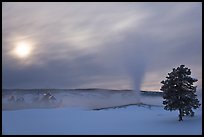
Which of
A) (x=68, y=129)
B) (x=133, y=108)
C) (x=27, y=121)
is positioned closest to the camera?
(x=68, y=129)

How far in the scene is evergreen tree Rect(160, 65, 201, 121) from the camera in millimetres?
42406

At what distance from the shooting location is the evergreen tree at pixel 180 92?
42.4 meters

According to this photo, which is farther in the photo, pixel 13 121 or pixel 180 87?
pixel 13 121

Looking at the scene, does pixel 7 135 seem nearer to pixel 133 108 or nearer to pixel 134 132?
pixel 134 132

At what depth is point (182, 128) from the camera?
37750mm

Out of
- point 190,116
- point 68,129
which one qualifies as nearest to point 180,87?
point 190,116

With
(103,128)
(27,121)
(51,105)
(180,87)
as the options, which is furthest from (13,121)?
(51,105)

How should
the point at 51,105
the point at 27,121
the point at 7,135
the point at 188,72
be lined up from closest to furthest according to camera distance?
the point at 7,135 → the point at 188,72 → the point at 27,121 → the point at 51,105

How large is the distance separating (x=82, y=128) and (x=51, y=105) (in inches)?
1848

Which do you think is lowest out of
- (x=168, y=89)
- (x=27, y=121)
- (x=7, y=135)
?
(x=7, y=135)

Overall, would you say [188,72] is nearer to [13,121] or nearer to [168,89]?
[168,89]

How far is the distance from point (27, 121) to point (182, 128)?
23.2 meters

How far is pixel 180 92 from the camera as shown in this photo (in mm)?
43000

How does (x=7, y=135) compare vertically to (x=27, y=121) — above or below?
below
